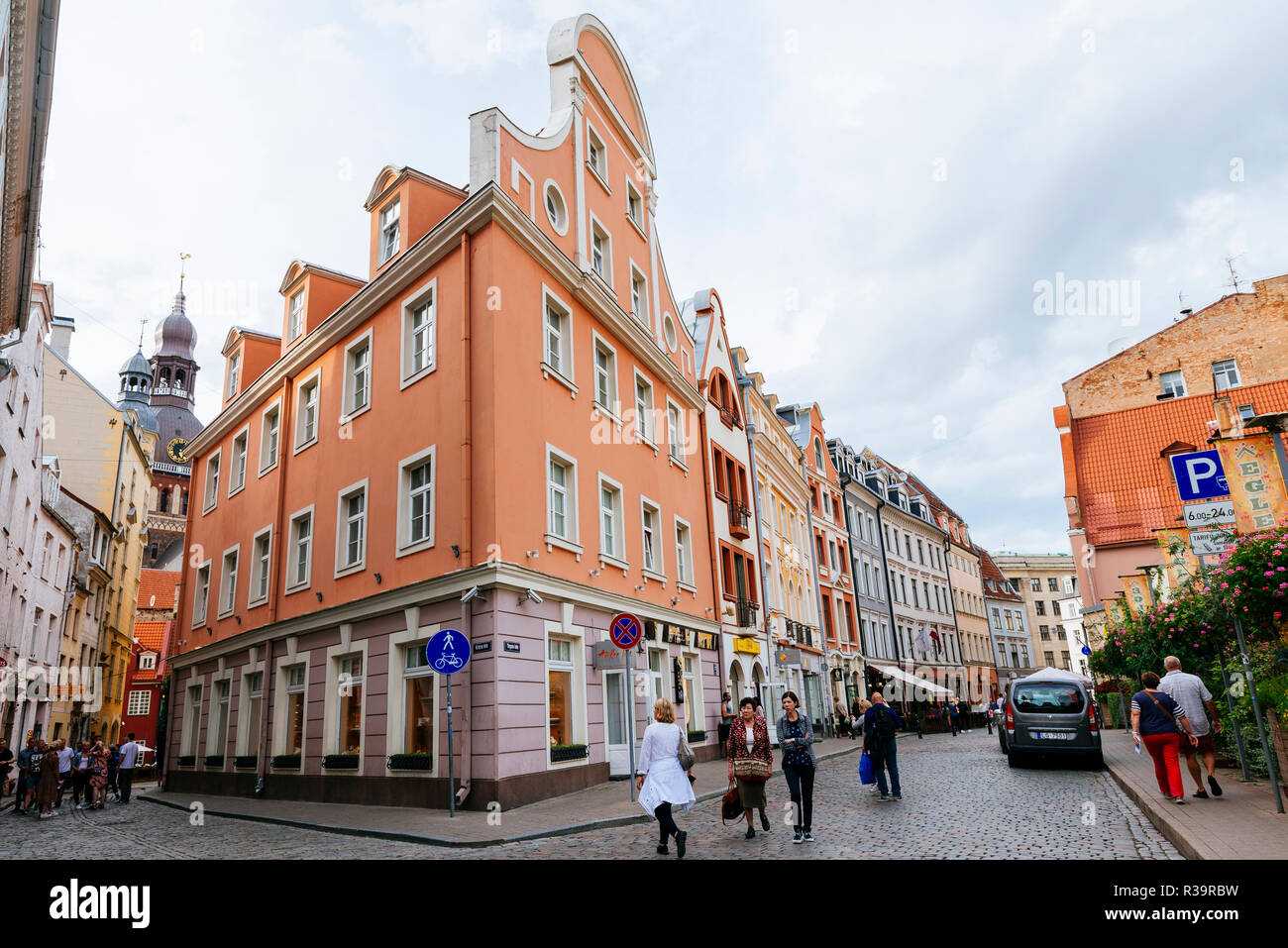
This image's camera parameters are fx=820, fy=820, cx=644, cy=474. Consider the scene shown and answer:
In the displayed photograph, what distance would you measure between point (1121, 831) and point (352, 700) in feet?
45.9

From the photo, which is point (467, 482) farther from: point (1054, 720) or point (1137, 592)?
point (1137, 592)

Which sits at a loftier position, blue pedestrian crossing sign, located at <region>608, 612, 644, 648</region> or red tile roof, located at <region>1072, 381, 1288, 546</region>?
red tile roof, located at <region>1072, 381, 1288, 546</region>

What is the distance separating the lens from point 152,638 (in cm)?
6044

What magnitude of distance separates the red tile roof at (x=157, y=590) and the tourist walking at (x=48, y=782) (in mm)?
50459

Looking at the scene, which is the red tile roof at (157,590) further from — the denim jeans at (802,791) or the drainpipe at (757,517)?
the denim jeans at (802,791)

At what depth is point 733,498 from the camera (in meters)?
28.6

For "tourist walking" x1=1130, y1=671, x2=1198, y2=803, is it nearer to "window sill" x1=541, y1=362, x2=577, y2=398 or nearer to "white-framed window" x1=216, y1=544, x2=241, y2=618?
"window sill" x1=541, y1=362, x2=577, y2=398

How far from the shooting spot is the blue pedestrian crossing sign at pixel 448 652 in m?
12.1

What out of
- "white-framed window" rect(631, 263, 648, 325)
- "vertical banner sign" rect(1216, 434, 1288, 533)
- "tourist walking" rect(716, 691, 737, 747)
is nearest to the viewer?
"vertical banner sign" rect(1216, 434, 1288, 533)

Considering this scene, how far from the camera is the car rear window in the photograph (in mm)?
17250

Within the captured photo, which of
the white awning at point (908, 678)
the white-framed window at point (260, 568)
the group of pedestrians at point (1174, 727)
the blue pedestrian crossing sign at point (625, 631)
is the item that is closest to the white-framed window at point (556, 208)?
the blue pedestrian crossing sign at point (625, 631)

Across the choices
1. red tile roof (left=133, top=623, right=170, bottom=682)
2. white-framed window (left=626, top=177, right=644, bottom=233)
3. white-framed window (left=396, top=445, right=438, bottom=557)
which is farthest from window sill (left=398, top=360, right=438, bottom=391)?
red tile roof (left=133, top=623, right=170, bottom=682)

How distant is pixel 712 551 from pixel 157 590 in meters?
58.7

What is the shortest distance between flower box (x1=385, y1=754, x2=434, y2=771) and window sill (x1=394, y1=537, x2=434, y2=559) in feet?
12.5
